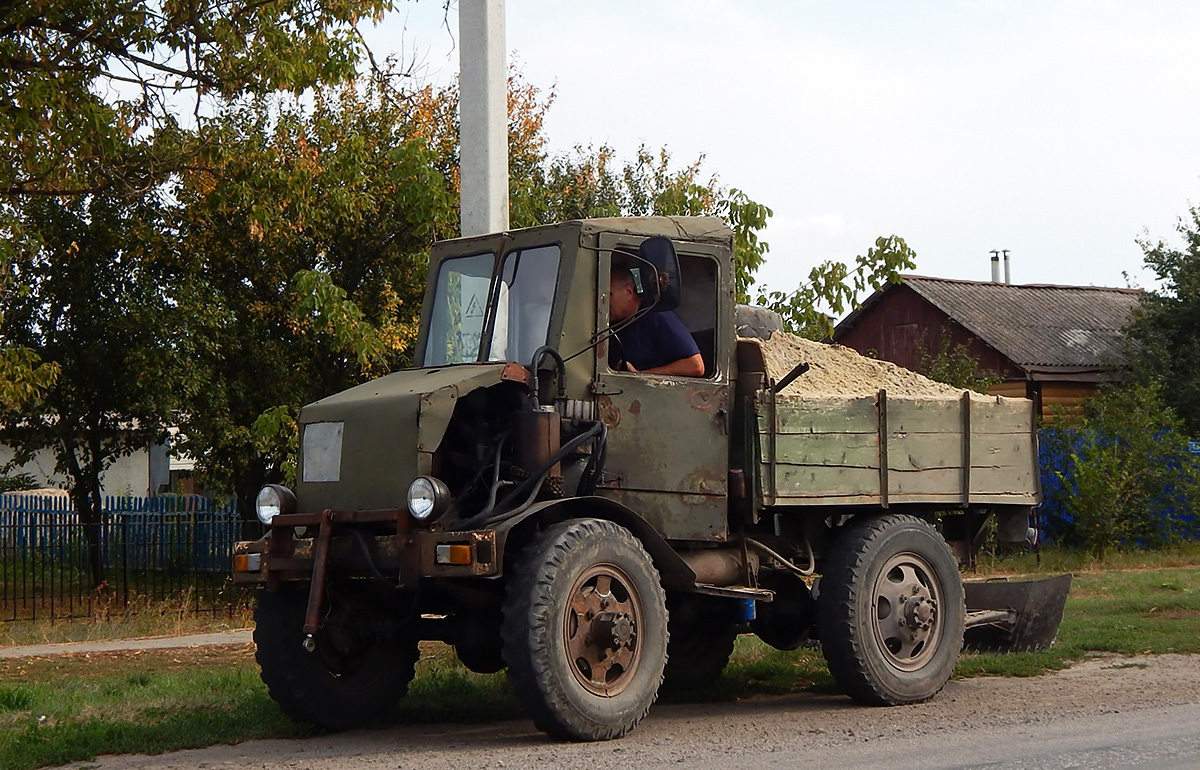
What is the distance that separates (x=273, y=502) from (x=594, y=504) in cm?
178


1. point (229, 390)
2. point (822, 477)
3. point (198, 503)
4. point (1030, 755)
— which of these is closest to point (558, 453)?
point (822, 477)

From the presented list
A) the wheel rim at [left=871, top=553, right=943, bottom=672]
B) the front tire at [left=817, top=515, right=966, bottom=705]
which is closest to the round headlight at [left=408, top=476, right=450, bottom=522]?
the front tire at [left=817, top=515, right=966, bottom=705]

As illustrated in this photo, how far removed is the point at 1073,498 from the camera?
2208 centimetres

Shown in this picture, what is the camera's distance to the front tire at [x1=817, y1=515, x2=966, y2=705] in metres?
8.72

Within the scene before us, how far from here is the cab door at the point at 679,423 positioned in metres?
8.17

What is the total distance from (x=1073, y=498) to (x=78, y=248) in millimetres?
14854

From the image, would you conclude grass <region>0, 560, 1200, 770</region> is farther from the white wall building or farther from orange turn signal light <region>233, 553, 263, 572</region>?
the white wall building

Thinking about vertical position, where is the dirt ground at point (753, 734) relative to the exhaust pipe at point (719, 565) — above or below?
below

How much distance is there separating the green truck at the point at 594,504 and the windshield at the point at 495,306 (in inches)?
0.6

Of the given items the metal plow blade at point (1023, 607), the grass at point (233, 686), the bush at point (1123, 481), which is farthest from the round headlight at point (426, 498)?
the bush at point (1123, 481)

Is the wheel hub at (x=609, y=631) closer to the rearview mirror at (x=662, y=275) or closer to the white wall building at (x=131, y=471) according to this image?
the rearview mirror at (x=662, y=275)

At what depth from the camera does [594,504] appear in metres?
7.89

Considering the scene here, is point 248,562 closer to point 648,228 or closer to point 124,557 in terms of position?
point 648,228

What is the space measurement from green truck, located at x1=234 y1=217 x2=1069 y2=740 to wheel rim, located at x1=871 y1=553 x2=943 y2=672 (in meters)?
0.01
